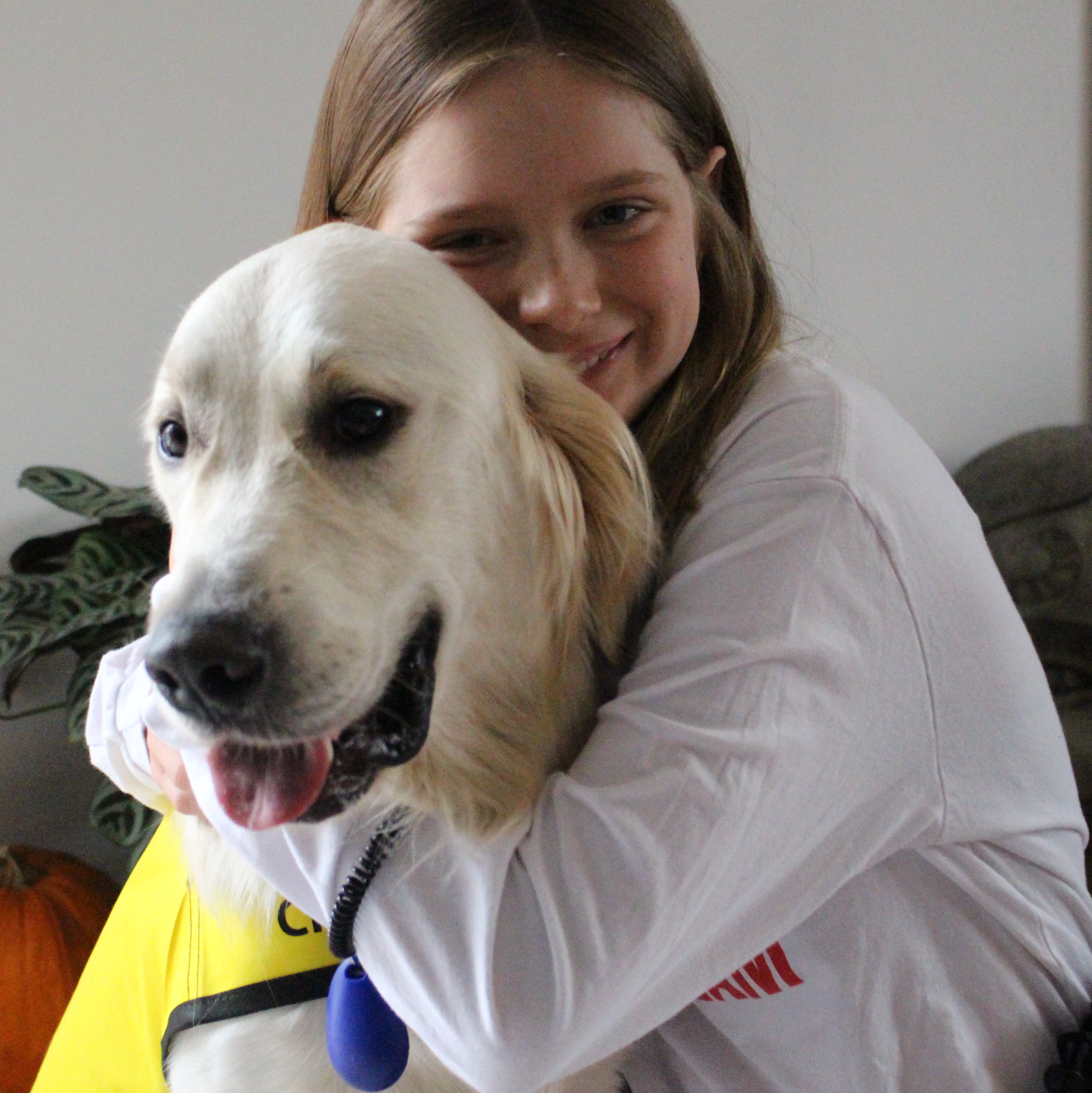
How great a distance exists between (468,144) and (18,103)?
116cm

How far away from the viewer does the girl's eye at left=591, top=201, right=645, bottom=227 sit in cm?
108

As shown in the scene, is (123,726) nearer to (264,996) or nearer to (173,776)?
(173,776)

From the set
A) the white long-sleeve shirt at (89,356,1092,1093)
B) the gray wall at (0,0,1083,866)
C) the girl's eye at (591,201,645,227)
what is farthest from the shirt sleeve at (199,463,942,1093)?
the gray wall at (0,0,1083,866)

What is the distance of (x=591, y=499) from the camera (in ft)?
3.33

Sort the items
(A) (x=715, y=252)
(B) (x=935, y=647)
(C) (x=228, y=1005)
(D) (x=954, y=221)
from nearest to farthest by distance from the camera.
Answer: (B) (x=935, y=647) < (C) (x=228, y=1005) < (A) (x=715, y=252) < (D) (x=954, y=221)

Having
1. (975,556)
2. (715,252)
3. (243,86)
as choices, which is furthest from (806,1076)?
(243,86)

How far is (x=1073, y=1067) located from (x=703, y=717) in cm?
48

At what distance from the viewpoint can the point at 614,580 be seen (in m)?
1.01

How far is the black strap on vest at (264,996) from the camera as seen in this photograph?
979 mm

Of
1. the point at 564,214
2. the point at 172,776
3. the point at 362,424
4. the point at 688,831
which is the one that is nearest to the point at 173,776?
the point at 172,776

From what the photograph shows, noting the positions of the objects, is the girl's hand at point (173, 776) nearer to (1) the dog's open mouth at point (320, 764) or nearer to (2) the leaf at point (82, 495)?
(1) the dog's open mouth at point (320, 764)

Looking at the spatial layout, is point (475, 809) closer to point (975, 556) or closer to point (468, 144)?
point (975, 556)

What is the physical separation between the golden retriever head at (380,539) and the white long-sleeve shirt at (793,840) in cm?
7

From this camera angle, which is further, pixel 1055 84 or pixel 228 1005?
pixel 1055 84
